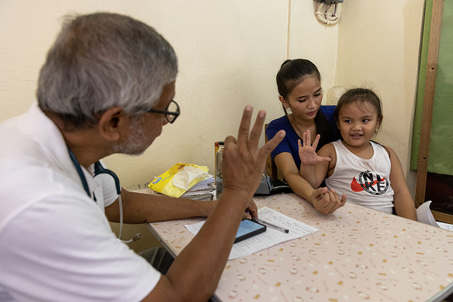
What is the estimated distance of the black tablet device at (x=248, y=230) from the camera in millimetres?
988

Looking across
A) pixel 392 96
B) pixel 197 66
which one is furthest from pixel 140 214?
pixel 392 96

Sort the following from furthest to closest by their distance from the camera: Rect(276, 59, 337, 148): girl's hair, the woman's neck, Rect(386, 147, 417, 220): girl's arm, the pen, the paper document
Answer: the woman's neck → Rect(276, 59, 337, 148): girl's hair → Rect(386, 147, 417, 220): girl's arm → the pen → the paper document

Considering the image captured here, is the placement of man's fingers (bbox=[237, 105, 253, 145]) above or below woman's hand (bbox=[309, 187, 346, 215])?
above

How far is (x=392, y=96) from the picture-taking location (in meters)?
2.12

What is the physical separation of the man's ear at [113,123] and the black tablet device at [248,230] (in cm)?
52

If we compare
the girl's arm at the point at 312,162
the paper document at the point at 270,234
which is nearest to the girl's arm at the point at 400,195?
the girl's arm at the point at 312,162

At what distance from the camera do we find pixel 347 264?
0.83 m

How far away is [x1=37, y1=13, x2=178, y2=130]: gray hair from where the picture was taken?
0.62m

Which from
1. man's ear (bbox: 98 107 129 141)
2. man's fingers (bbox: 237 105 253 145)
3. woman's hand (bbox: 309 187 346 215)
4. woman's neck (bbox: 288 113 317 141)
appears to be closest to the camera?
man's ear (bbox: 98 107 129 141)

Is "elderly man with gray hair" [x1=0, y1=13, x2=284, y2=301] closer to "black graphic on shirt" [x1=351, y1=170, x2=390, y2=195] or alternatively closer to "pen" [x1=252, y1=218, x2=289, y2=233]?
"pen" [x1=252, y1=218, x2=289, y2=233]

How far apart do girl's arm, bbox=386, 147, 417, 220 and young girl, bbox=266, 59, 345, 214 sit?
0.38 meters

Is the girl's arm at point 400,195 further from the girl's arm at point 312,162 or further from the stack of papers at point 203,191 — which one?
the stack of papers at point 203,191

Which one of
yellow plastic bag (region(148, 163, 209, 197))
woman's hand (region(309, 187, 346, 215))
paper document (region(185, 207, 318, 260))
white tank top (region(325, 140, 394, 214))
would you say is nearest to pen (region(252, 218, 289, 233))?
paper document (region(185, 207, 318, 260))

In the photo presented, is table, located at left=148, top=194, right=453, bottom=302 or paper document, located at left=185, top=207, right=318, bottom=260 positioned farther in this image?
paper document, located at left=185, top=207, right=318, bottom=260
